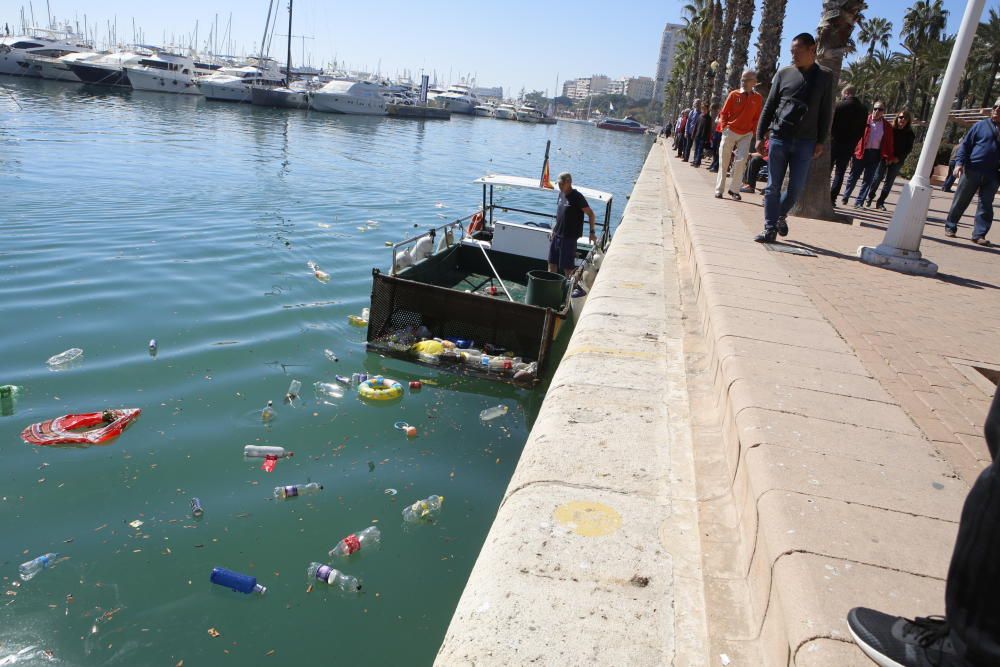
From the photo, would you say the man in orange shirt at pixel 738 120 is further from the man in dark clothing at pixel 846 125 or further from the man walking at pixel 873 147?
the man walking at pixel 873 147

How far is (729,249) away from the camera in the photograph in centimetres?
699

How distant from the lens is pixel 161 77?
74.2 m

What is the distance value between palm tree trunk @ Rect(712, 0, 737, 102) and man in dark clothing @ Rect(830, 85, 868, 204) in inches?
654

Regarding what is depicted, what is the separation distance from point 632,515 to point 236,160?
30.6 m

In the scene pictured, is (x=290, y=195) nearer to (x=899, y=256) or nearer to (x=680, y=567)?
(x=899, y=256)

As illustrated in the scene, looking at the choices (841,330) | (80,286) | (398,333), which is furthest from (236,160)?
(841,330)

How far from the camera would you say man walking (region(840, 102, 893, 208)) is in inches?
514

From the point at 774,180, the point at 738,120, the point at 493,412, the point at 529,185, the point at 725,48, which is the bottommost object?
the point at 493,412

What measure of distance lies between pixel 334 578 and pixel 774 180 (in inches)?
241

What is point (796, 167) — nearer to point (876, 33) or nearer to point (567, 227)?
point (567, 227)

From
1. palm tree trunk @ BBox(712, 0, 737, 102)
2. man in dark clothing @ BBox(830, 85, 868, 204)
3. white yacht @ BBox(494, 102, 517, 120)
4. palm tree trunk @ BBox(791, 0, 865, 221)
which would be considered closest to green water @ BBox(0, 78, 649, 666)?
palm tree trunk @ BBox(791, 0, 865, 221)

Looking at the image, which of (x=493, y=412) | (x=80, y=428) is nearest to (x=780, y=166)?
(x=493, y=412)

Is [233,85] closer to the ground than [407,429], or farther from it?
farther from it

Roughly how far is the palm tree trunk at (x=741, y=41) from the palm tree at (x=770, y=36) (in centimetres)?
463
